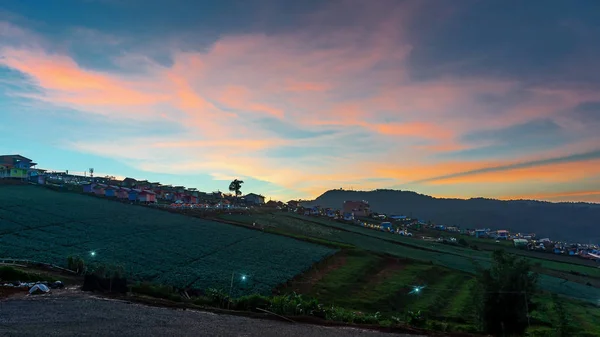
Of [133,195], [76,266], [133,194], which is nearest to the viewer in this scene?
[76,266]

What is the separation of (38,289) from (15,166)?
115m

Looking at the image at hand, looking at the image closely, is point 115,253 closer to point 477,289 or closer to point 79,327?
point 79,327

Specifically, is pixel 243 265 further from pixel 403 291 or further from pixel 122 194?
pixel 122 194

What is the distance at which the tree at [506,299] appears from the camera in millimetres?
22875

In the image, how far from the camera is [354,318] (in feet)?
77.9

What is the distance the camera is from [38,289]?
25641 millimetres

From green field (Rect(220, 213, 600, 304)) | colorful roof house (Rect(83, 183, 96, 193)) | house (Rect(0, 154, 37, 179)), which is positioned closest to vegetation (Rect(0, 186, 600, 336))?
green field (Rect(220, 213, 600, 304))

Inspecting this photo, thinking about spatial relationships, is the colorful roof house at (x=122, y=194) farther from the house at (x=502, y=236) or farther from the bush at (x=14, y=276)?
the house at (x=502, y=236)

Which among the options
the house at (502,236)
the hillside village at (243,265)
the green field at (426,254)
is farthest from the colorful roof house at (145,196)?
the house at (502,236)

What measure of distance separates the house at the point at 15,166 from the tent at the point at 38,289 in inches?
3982

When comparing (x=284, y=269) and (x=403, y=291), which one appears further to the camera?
(x=284, y=269)

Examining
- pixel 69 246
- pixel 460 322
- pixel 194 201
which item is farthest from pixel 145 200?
pixel 460 322

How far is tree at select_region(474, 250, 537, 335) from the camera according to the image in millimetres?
22875

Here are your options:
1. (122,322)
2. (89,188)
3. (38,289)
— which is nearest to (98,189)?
(89,188)
